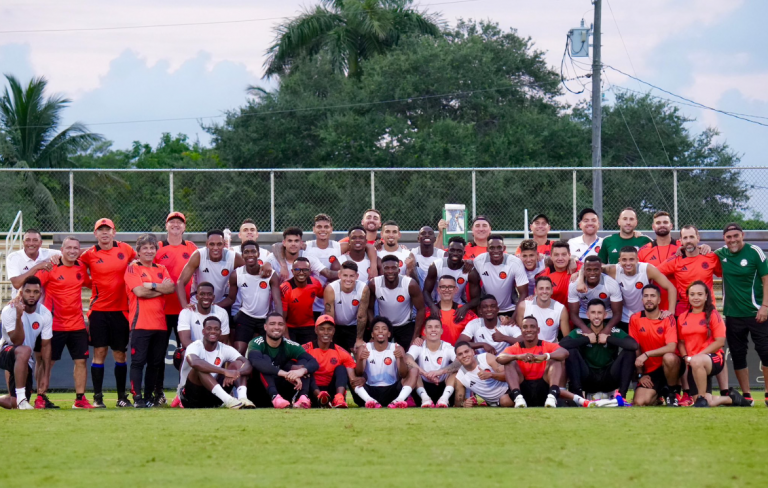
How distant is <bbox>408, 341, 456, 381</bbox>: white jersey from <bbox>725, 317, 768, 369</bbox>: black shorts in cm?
317

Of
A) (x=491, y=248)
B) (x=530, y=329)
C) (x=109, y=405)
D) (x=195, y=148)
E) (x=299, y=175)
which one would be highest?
(x=195, y=148)

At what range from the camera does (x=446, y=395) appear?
9.98m

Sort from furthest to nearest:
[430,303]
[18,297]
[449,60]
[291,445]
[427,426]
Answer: [449,60]
[430,303]
[18,297]
[427,426]
[291,445]

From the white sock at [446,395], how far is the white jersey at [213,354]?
2305 millimetres

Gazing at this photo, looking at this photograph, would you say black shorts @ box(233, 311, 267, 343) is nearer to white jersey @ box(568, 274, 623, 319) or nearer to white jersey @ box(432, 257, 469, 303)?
white jersey @ box(432, 257, 469, 303)

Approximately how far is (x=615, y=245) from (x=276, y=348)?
4.26 metres

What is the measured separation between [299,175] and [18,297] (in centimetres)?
770

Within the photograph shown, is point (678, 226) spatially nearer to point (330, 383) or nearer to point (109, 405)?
point (330, 383)

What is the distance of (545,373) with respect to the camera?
32.8 ft

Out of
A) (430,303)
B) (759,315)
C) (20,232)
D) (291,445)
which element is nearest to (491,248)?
(430,303)

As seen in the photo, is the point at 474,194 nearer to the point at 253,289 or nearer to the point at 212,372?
the point at 253,289

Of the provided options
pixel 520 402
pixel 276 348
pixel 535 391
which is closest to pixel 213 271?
pixel 276 348

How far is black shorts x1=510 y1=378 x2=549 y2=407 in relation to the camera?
9969 millimetres

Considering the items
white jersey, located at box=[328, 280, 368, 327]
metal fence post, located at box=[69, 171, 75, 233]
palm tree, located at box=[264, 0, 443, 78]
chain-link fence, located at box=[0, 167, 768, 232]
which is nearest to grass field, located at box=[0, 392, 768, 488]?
white jersey, located at box=[328, 280, 368, 327]
